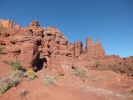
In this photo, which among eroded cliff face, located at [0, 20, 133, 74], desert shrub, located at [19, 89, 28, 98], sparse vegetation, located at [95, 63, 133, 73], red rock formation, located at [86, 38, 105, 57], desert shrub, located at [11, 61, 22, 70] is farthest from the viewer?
red rock formation, located at [86, 38, 105, 57]

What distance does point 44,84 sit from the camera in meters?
14.5

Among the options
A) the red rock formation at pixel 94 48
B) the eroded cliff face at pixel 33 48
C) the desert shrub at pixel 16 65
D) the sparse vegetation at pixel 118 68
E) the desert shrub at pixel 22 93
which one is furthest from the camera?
the red rock formation at pixel 94 48

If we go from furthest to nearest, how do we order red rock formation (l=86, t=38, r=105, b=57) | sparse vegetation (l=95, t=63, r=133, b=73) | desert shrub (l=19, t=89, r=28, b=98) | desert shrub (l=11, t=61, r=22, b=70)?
red rock formation (l=86, t=38, r=105, b=57) → sparse vegetation (l=95, t=63, r=133, b=73) → desert shrub (l=11, t=61, r=22, b=70) → desert shrub (l=19, t=89, r=28, b=98)

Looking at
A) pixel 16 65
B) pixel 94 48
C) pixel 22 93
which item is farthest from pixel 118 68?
pixel 94 48

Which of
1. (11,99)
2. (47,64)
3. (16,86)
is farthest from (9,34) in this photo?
(11,99)

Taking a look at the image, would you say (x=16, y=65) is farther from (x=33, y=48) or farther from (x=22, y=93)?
(x=22, y=93)

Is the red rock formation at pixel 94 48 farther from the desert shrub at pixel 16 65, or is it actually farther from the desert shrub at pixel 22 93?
the desert shrub at pixel 22 93

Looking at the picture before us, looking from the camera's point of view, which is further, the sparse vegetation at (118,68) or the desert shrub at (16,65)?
the sparse vegetation at (118,68)

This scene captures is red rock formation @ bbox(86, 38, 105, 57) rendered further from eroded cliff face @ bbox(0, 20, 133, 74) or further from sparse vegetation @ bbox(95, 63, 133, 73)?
sparse vegetation @ bbox(95, 63, 133, 73)

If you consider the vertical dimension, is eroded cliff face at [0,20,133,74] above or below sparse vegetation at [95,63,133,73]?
above

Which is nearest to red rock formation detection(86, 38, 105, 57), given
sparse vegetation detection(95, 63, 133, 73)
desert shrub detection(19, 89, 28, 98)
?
sparse vegetation detection(95, 63, 133, 73)

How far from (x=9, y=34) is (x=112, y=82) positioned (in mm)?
17560

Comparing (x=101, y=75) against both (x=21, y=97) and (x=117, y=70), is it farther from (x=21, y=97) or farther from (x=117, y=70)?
(x=21, y=97)

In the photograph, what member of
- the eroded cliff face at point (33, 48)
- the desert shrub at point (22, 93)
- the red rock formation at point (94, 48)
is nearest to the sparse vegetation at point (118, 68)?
the eroded cliff face at point (33, 48)
